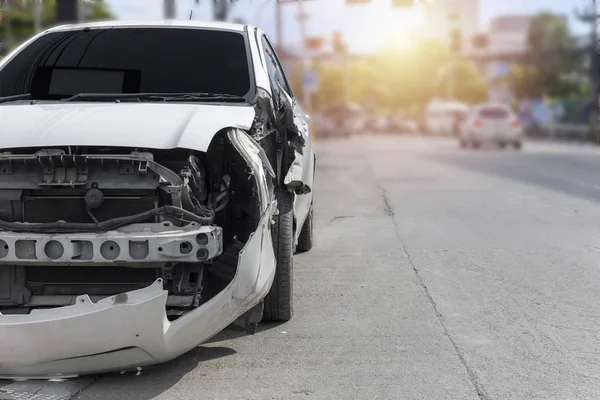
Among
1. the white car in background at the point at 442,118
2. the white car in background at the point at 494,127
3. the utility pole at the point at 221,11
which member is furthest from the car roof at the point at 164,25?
the white car in background at the point at 442,118

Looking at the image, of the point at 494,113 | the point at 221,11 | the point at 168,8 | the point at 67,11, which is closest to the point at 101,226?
the point at 67,11

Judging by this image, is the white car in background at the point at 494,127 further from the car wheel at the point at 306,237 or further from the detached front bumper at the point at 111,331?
the detached front bumper at the point at 111,331

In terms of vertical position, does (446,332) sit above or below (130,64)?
below

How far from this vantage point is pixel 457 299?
705 centimetres

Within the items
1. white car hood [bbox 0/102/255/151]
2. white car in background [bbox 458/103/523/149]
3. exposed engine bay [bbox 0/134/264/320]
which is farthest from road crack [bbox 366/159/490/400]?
white car in background [bbox 458/103/523/149]

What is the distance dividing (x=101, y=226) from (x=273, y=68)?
289 centimetres

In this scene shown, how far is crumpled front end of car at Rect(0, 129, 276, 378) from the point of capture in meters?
4.64

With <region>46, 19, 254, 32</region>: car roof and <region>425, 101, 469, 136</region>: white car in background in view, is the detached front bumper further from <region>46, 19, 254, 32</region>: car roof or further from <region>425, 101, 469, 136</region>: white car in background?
<region>425, 101, 469, 136</region>: white car in background

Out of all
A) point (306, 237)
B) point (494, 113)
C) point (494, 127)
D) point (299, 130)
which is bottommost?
point (494, 127)

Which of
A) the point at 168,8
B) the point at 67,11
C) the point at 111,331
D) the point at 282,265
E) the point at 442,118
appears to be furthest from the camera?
the point at 442,118

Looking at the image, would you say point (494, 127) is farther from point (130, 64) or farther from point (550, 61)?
point (550, 61)

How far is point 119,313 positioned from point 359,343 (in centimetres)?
176

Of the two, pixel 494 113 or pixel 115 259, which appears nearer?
pixel 115 259

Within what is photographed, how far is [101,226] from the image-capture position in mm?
4836
